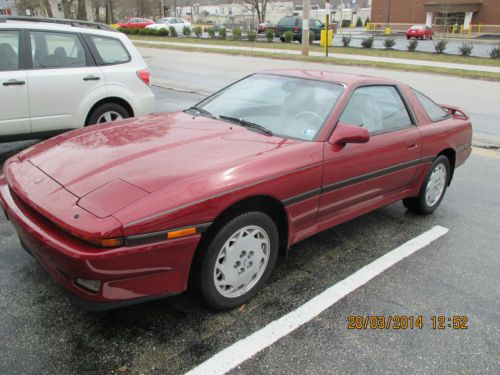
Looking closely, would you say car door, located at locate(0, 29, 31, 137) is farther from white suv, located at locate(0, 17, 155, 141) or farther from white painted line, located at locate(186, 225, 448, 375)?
white painted line, located at locate(186, 225, 448, 375)

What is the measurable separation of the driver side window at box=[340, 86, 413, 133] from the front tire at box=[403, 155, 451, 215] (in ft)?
2.08

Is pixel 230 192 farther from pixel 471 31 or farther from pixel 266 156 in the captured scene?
pixel 471 31

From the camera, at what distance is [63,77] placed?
5.61 metres

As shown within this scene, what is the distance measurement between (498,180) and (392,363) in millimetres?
4089

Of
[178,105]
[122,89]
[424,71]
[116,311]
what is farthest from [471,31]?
[116,311]

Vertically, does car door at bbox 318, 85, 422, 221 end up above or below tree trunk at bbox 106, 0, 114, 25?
below

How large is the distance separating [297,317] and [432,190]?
2.39 metres

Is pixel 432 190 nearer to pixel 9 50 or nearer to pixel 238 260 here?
pixel 238 260

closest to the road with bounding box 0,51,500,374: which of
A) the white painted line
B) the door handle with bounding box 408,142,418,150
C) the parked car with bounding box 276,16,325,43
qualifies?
the white painted line

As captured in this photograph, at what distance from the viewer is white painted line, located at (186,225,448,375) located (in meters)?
2.44

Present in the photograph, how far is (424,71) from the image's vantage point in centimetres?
1638

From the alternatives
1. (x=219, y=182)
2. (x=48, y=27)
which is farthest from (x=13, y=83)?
(x=219, y=182)

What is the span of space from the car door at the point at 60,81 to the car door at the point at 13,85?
87 mm

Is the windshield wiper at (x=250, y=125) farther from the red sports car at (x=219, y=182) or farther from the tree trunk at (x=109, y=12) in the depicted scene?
the tree trunk at (x=109, y=12)
